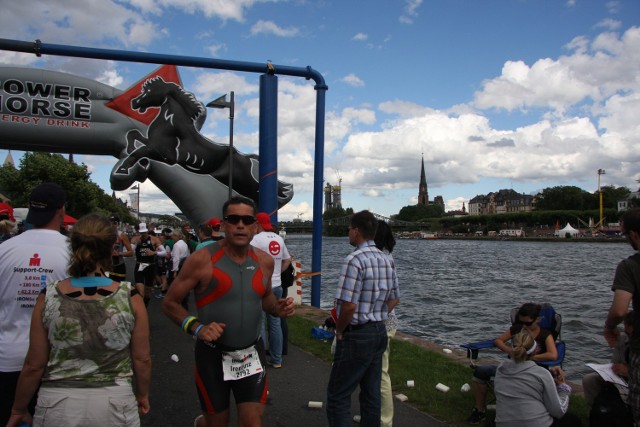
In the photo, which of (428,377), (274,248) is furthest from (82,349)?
(428,377)

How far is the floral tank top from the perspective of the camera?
2.51 metres

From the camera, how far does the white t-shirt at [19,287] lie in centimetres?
292

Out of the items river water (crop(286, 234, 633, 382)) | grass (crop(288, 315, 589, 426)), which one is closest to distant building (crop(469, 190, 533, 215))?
river water (crop(286, 234, 633, 382))

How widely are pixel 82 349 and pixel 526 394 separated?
10.4 feet

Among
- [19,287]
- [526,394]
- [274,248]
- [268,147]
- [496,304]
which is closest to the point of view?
[19,287]

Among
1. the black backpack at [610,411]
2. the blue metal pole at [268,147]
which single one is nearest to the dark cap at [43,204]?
the black backpack at [610,411]

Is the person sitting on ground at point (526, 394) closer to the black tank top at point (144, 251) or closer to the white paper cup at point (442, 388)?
the white paper cup at point (442, 388)

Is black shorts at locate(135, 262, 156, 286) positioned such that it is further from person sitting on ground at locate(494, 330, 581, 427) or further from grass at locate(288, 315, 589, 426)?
person sitting on ground at locate(494, 330, 581, 427)

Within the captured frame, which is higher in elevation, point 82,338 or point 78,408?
point 82,338

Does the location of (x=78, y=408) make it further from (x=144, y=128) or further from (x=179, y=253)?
(x=144, y=128)

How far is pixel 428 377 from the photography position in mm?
6090

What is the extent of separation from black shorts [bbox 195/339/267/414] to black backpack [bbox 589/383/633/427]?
2.53 meters

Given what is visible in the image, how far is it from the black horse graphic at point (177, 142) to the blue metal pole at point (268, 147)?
454 cm

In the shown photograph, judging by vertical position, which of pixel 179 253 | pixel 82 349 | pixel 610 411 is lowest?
pixel 610 411
